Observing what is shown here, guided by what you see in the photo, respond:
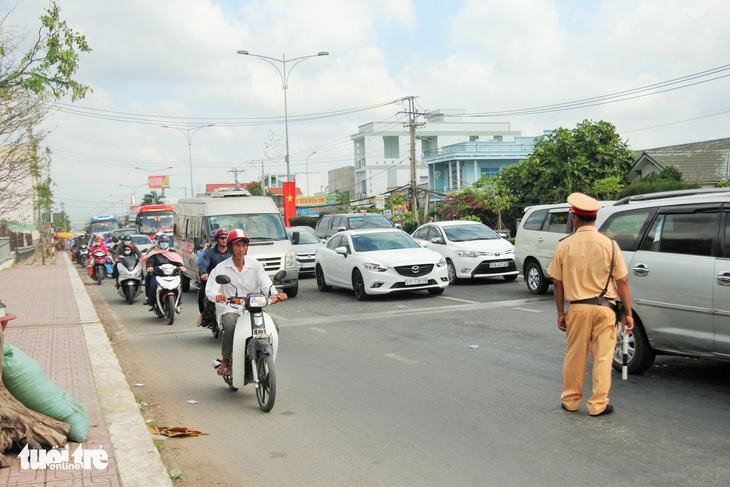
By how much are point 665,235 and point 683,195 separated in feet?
2.20

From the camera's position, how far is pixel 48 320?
13852 millimetres

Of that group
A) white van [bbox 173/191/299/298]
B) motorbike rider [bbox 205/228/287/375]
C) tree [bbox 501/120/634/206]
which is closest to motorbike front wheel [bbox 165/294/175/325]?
white van [bbox 173/191/299/298]

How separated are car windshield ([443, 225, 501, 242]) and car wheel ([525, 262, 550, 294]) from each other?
10.1ft

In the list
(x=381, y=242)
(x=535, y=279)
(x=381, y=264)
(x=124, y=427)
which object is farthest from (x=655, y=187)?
(x=124, y=427)

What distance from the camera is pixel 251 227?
717 inches

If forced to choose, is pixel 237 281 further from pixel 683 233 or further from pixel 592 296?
pixel 683 233

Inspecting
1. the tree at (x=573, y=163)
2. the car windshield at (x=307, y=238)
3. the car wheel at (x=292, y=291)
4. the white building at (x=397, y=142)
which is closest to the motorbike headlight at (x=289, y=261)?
the car wheel at (x=292, y=291)

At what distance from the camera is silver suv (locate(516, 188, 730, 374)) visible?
6766mm

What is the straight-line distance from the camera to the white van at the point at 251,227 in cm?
1728

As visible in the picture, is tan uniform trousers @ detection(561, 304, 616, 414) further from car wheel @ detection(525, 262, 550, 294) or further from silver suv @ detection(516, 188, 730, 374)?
car wheel @ detection(525, 262, 550, 294)

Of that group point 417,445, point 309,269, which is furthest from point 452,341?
point 309,269

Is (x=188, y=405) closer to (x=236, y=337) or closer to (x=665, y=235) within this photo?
(x=236, y=337)

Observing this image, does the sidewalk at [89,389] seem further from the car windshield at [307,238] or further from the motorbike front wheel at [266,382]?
the car windshield at [307,238]

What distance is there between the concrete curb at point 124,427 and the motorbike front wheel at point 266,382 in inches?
44.8
